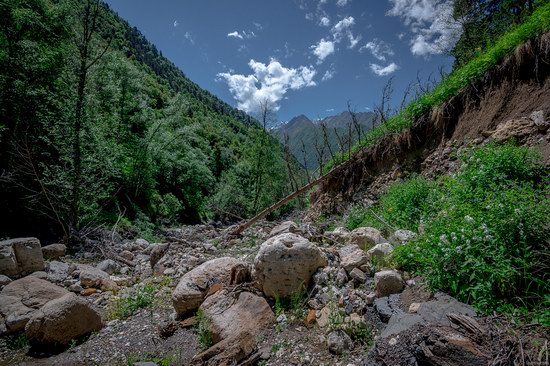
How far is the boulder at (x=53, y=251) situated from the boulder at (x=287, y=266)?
7.50m

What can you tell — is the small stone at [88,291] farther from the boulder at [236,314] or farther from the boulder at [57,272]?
the boulder at [236,314]

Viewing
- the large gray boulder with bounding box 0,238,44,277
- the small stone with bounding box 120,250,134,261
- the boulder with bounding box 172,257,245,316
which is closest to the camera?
the boulder with bounding box 172,257,245,316

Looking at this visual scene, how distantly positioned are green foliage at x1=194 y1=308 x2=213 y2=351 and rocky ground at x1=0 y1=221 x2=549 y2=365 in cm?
1

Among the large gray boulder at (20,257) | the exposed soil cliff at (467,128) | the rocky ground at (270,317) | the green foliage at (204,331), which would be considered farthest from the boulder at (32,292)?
the exposed soil cliff at (467,128)

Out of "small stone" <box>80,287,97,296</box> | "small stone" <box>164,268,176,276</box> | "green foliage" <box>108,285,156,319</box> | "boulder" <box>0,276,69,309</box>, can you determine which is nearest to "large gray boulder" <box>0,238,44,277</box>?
"boulder" <box>0,276,69,309</box>

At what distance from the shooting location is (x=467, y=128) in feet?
22.9

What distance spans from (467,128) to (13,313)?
10.4 metres

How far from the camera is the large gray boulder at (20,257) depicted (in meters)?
6.23

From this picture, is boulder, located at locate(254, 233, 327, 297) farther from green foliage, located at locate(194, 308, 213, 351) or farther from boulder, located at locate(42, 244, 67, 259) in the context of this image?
boulder, located at locate(42, 244, 67, 259)

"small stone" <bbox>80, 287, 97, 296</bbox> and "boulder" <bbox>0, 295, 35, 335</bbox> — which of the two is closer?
"boulder" <bbox>0, 295, 35, 335</bbox>

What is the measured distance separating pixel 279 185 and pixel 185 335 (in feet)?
80.3

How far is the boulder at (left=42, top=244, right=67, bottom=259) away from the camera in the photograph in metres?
8.17

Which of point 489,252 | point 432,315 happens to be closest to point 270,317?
point 432,315

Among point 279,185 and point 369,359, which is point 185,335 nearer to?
point 369,359
